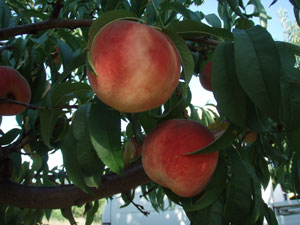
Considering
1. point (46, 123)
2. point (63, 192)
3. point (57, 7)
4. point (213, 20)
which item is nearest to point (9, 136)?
point (63, 192)

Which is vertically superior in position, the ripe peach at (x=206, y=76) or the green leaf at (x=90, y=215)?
the ripe peach at (x=206, y=76)

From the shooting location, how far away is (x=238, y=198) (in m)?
0.72

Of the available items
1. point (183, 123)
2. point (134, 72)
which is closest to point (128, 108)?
point (134, 72)

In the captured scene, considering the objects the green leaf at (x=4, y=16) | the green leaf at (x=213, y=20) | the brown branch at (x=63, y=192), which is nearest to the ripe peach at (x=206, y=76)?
the green leaf at (x=213, y=20)

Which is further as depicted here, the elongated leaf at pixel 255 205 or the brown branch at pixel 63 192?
the brown branch at pixel 63 192

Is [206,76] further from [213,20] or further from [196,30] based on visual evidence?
[196,30]

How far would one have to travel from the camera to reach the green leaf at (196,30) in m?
0.66

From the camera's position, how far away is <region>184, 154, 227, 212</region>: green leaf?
0.71 meters

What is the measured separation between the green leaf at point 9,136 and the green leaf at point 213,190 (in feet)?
3.04

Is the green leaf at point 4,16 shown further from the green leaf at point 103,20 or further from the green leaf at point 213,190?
the green leaf at point 213,190

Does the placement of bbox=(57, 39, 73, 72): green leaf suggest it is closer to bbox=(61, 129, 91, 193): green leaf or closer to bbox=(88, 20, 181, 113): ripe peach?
bbox=(61, 129, 91, 193): green leaf

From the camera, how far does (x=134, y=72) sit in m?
0.58

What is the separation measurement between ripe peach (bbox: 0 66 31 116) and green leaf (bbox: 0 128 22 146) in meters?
0.24

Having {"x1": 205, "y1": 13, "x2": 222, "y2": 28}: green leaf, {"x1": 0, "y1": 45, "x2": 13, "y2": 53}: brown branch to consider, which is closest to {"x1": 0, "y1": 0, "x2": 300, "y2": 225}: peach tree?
{"x1": 0, "y1": 45, "x2": 13, "y2": 53}: brown branch
